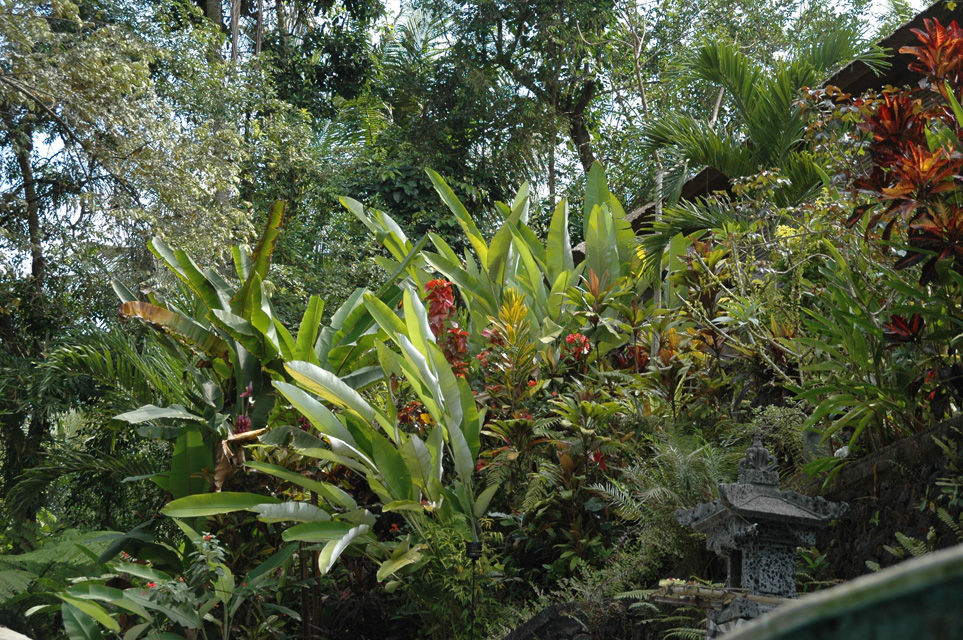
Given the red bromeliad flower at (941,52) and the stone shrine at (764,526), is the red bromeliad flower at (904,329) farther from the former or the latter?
the red bromeliad flower at (941,52)

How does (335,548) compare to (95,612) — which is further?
(95,612)

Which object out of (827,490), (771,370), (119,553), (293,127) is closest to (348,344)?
(119,553)

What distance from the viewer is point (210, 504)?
14.4ft

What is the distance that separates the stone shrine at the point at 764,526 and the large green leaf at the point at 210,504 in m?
2.65

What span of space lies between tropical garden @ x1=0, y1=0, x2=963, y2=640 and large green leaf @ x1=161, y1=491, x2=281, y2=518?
3 cm

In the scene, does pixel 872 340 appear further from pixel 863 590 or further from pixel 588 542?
pixel 863 590

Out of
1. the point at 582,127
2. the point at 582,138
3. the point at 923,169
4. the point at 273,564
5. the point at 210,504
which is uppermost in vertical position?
the point at 582,127

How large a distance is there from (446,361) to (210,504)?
147cm

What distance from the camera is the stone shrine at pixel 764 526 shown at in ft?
8.54

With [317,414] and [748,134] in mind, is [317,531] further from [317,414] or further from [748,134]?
[748,134]

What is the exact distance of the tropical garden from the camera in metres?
3.52

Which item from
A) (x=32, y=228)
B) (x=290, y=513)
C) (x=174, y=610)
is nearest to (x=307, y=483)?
(x=290, y=513)

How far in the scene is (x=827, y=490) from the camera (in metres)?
3.45

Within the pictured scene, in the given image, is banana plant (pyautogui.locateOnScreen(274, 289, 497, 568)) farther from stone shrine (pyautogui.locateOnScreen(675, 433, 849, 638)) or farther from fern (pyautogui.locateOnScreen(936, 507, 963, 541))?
fern (pyautogui.locateOnScreen(936, 507, 963, 541))
